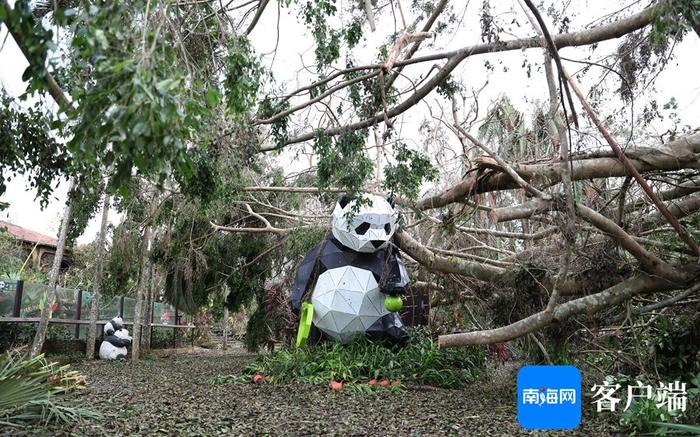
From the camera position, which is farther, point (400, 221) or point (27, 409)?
point (400, 221)

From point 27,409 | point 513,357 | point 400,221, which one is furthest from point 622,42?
point 27,409

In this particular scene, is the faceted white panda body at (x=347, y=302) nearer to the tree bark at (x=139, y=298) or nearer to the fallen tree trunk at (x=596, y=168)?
the fallen tree trunk at (x=596, y=168)

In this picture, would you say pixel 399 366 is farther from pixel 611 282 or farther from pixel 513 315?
pixel 611 282

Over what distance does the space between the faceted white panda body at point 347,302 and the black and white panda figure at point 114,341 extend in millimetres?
6151

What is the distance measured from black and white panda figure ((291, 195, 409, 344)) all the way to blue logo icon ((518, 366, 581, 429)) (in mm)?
3679

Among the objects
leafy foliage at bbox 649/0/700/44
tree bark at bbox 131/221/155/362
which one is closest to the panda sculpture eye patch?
tree bark at bbox 131/221/155/362

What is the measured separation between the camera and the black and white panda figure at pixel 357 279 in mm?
9781

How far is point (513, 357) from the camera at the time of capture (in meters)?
11.7

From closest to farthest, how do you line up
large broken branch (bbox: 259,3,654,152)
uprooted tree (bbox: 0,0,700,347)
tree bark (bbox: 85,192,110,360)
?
uprooted tree (bbox: 0,0,700,347) < large broken branch (bbox: 259,3,654,152) < tree bark (bbox: 85,192,110,360)

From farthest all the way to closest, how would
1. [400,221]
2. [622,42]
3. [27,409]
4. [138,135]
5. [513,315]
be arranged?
[400,221] < [513,315] < [622,42] < [27,409] < [138,135]

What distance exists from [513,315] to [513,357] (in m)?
3.92

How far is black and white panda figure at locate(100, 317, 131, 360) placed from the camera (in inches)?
549

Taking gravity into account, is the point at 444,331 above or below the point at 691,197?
below

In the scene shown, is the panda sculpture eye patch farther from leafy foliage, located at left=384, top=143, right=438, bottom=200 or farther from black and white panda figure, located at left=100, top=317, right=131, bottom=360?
black and white panda figure, located at left=100, top=317, right=131, bottom=360
